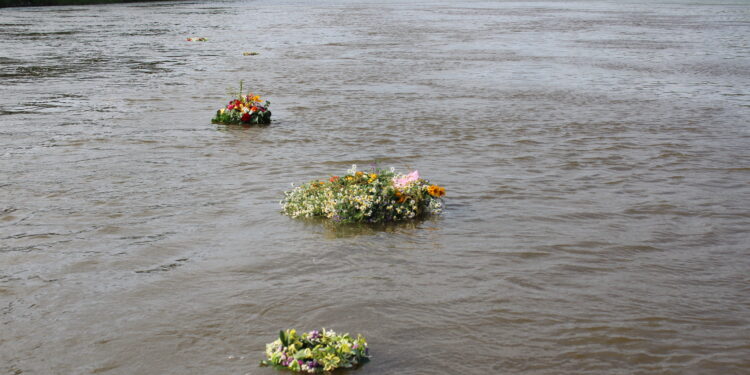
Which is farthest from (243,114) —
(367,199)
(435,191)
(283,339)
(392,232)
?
(283,339)

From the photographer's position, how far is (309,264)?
776 cm

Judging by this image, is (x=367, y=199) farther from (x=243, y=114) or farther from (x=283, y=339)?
(x=243, y=114)

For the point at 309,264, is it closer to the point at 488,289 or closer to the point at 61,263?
the point at 488,289

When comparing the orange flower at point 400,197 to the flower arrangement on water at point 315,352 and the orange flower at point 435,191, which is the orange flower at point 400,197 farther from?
the flower arrangement on water at point 315,352

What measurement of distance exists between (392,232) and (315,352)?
3.44 m

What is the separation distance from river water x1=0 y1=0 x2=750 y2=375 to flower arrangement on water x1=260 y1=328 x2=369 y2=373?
0.48ft

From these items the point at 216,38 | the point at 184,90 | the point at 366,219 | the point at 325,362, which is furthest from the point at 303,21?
the point at 325,362

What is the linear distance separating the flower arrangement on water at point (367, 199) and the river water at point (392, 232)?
237 mm

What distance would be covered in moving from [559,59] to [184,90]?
46.7ft

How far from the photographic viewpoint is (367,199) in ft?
29.1

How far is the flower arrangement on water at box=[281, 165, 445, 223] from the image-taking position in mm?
8977

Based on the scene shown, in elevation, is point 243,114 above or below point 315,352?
above

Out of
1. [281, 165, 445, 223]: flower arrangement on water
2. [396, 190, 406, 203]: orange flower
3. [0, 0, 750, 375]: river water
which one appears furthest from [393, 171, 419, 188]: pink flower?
[0, 0, 750, 375]: river water

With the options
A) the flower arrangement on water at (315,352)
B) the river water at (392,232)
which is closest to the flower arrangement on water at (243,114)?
the river water at (392,232)
